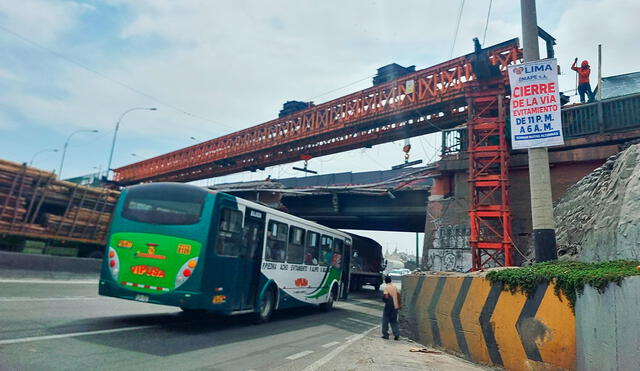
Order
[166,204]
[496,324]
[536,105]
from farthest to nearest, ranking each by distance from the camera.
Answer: [536,105] < [166,204] < [496,324]

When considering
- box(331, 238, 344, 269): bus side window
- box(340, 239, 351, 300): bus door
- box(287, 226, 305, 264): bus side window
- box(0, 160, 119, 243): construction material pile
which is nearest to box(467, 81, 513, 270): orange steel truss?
box(340, 239, 351, 300): bus door

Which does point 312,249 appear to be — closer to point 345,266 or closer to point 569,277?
point 345,266

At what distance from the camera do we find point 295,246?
1305cm

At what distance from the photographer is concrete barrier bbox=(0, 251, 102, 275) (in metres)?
16.1

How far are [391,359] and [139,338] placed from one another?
463 cm

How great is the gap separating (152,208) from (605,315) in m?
8.33

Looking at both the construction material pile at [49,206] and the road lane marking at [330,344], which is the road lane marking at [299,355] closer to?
the road lane marking at [330,344]

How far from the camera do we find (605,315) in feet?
16.9

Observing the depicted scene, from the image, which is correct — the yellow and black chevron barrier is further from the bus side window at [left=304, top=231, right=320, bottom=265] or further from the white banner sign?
the bus side window at [left=304, top=231, right=320, bottom=265]

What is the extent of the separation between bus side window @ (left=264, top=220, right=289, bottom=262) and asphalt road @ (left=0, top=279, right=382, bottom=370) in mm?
1842

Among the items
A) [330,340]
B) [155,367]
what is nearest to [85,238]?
[330,340]

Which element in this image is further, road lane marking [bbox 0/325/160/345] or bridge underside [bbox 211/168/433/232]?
bridge underside [bbox 211/168/433/232]

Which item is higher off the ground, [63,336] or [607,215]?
[607,215]

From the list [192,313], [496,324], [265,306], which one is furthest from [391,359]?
[192,313]
